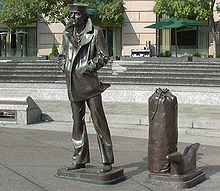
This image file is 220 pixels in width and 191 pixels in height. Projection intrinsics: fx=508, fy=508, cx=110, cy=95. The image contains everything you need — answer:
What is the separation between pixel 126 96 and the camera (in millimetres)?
16797

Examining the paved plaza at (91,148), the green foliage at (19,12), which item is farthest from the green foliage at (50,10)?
the paved plaza at (91,148)

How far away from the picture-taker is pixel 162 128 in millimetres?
6668

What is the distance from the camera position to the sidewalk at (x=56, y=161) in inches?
258

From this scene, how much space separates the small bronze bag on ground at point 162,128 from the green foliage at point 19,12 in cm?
2288

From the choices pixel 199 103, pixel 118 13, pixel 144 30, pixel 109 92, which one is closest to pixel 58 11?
pixel 118 13

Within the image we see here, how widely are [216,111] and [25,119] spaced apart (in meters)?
5.22

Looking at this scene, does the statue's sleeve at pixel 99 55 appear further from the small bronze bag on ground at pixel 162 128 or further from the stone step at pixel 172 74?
the stone step at pixel 172 74

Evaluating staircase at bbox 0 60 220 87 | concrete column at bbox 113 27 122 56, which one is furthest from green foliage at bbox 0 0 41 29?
staircase at bbox 0 60 220 87

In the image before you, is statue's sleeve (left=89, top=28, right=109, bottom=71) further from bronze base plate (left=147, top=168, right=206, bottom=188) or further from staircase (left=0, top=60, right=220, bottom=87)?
staircase (left=0, top=60, right=220, bottom=87)

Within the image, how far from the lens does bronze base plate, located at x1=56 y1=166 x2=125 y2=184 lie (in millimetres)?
6621

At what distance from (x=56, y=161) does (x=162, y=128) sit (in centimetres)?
215

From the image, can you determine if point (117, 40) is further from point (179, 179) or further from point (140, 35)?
point (179, 179)

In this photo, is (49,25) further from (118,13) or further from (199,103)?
(199,103)

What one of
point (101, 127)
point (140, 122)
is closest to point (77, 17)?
point (101, 127)
